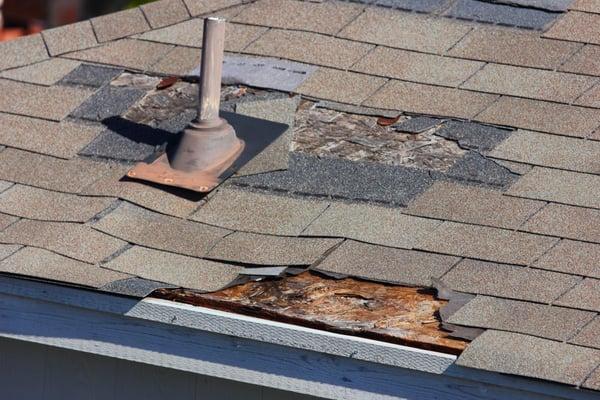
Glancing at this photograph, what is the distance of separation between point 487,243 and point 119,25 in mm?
2566

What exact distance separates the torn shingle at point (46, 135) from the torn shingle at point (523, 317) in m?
2.13

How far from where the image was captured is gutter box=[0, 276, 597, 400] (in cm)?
413

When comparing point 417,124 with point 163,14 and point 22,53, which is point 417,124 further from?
point 22,53

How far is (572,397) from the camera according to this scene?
396 centimetres

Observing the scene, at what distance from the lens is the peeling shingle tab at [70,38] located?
20.6 ft

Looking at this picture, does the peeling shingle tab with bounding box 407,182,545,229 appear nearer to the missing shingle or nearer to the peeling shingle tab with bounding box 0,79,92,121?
the missing shingle

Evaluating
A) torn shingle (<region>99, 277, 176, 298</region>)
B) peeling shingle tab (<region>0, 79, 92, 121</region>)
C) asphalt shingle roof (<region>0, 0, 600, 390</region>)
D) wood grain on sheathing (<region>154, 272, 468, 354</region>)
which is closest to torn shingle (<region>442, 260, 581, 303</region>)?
asphalt shingle roof (<region>0, 0, 600, 390</region>)

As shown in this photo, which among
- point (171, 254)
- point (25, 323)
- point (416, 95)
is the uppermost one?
point (416, 95)

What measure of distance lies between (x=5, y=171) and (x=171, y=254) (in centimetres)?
111

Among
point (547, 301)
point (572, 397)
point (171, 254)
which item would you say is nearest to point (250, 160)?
point (171, 254)

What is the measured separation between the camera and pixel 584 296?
4.35m

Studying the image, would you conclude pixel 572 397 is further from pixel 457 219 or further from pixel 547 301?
pixel 457 219

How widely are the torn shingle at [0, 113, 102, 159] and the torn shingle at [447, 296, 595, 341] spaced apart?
6.98ft

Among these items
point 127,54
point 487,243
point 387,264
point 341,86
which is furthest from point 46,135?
point 487,243
